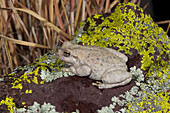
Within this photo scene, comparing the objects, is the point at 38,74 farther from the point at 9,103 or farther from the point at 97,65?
the point at 97,65

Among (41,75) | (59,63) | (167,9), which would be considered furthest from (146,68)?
(167,9)

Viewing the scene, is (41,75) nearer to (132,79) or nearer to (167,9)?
(132,79)

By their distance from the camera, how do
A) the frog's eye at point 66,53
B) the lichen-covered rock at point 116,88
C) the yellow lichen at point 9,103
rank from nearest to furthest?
the yellow lichen at point 9,103, the lichen-covered rock at point 116,88, the frog's eye at point 66,53

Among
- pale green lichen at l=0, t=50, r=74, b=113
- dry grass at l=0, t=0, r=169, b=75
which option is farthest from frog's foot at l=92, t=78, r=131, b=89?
dry grass at l=0, t=0, r=169, b=75

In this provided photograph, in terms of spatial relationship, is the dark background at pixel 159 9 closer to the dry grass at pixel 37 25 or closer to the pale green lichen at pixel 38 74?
the dry grass at pixel 37 25

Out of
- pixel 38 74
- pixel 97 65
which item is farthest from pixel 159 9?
pixel 38 74

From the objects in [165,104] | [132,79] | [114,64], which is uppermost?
[114,64]

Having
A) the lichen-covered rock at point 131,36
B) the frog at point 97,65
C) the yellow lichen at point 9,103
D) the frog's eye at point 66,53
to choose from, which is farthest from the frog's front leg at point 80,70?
the yellow lichen at point 9,103
